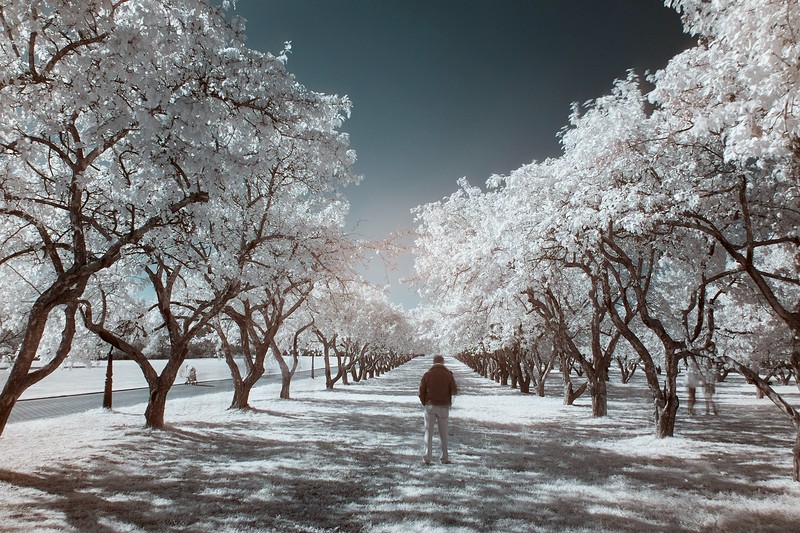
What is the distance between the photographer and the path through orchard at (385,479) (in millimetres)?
6324

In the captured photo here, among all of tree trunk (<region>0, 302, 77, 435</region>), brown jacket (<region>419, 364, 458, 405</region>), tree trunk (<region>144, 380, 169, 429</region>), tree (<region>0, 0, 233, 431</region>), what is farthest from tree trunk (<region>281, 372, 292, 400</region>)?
brown jacket (<region>419, 364, 458, 405</region>)

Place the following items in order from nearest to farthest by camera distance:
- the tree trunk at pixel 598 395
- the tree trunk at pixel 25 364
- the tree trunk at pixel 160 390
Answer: the tree trunk at pixel 25 364 → the tree trunk at pixel 160 390 → the tree trunk at pixel 598 395

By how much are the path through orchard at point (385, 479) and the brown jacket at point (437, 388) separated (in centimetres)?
135

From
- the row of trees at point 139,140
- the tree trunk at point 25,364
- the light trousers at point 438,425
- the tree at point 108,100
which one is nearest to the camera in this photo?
the tree at point 108,100

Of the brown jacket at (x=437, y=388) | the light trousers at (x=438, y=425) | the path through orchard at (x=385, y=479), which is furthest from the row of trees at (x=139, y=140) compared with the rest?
the light trousers at (x=438, y=425)

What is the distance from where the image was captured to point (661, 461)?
34.0ft

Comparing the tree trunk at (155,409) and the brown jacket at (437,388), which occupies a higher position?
the brown jacket at (437,388)

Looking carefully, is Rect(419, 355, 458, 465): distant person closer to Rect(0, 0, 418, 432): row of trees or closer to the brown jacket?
the brown jacket

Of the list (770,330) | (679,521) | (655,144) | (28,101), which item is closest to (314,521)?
(679,521)

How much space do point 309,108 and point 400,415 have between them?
45.3ft

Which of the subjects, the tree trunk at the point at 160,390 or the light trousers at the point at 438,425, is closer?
the light trousers at the point at 438,425

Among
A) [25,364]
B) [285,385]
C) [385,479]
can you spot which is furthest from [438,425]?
[285,385]

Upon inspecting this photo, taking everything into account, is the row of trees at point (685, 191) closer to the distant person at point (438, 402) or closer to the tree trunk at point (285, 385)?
the distant person at point (438, 402)

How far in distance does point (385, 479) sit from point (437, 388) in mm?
2261
